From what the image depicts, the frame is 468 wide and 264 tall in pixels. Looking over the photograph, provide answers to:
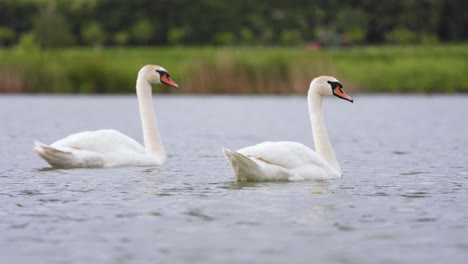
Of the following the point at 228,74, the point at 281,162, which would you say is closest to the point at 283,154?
the point at 281,162

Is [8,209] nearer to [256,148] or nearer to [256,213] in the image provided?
[256,213]

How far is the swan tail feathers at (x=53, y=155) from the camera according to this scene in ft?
40.6

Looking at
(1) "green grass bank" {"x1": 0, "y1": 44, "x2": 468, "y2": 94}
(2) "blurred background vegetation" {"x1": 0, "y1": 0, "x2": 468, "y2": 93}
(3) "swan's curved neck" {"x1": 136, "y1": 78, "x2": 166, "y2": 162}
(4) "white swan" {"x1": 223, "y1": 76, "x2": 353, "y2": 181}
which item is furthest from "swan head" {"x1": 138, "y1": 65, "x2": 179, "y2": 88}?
(2) "blurred background vegetation" {"x1": 0, "y1": 0, "x2": 468, "y2": 93}

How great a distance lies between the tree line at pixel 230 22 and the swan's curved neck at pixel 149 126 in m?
59.1

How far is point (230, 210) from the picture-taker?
9117mm

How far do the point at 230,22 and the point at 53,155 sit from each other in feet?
241

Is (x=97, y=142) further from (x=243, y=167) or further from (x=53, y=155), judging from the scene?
(x=243, y=167)

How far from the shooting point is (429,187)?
11062 millimetres

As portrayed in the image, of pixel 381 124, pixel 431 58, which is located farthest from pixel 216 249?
pixel 431 58

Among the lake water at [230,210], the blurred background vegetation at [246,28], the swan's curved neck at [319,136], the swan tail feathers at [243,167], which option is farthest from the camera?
the blurred background vegetation at [246,28]

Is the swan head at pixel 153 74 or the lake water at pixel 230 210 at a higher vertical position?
the swan head at pixel 153 74

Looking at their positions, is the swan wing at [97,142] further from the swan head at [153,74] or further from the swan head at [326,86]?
the swan head at [326,86]

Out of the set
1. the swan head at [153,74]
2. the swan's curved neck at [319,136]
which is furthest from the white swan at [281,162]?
the swan head at [153,74]

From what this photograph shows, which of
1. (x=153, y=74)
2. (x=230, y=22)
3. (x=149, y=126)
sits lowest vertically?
(x=230, y=22)
